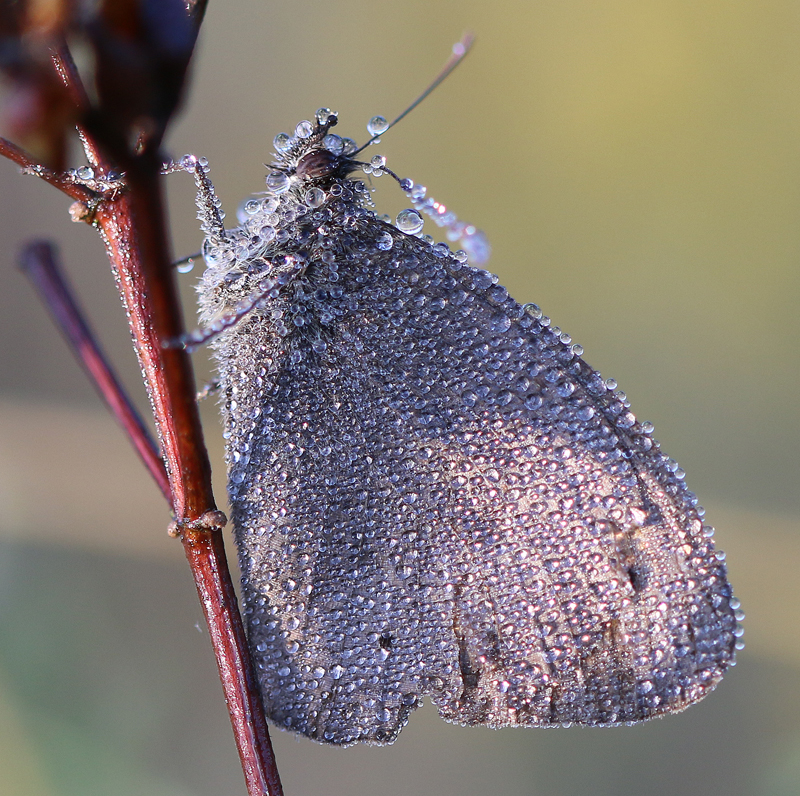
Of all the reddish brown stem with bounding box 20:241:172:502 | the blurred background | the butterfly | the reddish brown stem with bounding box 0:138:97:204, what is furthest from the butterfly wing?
the blurred background

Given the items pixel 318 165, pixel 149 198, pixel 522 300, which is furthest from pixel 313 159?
pixel 522 300

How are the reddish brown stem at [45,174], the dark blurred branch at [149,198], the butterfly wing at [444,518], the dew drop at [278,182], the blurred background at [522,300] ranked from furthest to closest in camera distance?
the blurred background at [522,300] → the dew drop at [278,182] → the butterfly wing at [444,518] → the reddish brown stem at [45,174] → the dark blurred branch at [149,198]

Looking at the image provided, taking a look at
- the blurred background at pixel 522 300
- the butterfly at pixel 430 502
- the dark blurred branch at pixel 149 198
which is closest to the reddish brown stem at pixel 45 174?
the dark blurred branch at pixel 149 198

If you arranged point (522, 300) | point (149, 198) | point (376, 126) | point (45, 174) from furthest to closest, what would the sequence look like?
point (522, 300), point (376, 126), point (45, 174), point (149, 198)

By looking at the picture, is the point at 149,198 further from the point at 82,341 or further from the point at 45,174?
the point at 82,341

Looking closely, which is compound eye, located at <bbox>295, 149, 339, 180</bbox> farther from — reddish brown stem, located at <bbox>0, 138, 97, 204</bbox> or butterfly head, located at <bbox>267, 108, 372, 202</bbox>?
reddish brown stem, located at <bbox>0, 138, 97, 204</bbox>

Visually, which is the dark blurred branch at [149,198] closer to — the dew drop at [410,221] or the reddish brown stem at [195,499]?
the reddish brown stem at [195,499]

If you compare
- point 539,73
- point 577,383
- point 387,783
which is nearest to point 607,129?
point 539,73

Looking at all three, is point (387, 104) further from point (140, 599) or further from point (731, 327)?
point (140, 599)
